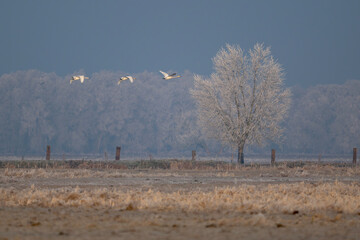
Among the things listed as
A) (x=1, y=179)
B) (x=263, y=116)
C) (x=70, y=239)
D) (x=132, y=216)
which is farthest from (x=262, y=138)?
(x=70, y=239)

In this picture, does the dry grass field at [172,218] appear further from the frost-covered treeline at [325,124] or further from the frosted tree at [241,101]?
the frost-covered treeline at [325,124]

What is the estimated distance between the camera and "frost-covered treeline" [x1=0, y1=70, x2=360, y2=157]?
107062 millimetres

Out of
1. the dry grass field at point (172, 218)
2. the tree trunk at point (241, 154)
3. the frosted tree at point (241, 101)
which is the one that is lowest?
the dry grass field at point (172, 218)

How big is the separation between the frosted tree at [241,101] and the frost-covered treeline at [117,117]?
55979 millimetres

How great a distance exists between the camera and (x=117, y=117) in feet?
363

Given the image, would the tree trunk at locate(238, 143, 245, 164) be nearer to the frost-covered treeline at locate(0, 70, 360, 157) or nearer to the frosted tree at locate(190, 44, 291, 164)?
the frosted tree at locate(190, 44, 291, 164)

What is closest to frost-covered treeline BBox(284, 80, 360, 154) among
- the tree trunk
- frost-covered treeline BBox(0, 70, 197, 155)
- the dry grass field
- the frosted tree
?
frost-covered treeline BBox(0, 70, 197, 155)

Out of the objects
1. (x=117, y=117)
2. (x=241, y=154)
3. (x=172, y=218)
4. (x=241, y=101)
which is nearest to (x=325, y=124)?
(x=117, y=117)

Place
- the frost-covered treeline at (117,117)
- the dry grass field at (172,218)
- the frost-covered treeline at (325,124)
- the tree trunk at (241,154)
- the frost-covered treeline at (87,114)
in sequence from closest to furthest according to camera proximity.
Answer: the dry grass field at (172,218) < the tree trunk at (241,154) < the frost-covered treeline at (87,114) < the frost-covered treeline at (117,117) < the frost-covered treeline at (325,124)

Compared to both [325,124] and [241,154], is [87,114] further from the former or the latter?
[241,154]

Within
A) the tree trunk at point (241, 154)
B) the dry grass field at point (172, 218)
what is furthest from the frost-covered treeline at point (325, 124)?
the dry grass field at point (172, 218)

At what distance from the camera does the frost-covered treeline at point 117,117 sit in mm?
107062

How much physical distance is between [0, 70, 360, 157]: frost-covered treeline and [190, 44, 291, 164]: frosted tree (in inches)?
2204

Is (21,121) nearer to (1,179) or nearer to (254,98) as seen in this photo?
(254,98)
